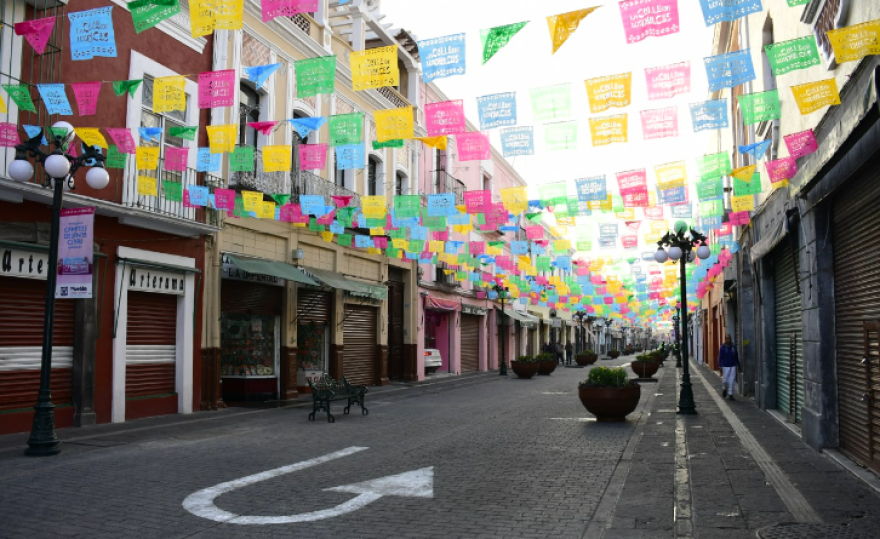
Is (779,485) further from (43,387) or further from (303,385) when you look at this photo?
(303,385)

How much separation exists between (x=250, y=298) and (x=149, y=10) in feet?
32.4

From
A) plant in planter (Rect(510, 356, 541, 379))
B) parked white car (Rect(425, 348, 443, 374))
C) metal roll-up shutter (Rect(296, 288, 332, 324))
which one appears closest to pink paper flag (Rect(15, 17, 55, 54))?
metal roll-up shutter (Rect(296, 288, 332, 324))

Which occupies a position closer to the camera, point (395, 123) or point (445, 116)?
point (445, 116)

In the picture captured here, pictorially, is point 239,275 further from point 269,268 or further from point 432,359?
point 432,359

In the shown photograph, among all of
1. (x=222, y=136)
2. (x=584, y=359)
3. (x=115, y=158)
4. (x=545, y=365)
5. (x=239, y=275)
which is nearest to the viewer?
(x=115, y=158)

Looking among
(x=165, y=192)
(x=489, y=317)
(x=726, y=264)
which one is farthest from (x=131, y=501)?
(x=489, y=317)

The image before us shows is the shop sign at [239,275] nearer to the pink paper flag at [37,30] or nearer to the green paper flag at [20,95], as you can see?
the green paper flag at [20,95]

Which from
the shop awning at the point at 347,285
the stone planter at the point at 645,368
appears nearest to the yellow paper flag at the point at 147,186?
the shop awning at the point at 347,285

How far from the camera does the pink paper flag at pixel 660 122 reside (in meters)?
10.9

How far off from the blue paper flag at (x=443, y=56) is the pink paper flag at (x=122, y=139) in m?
6.03

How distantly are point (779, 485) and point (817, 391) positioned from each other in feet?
8.47

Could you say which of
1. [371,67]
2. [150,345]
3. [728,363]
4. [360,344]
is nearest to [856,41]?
[371,67]

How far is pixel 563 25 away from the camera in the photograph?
27.1 feet

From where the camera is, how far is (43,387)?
9.74 meters
